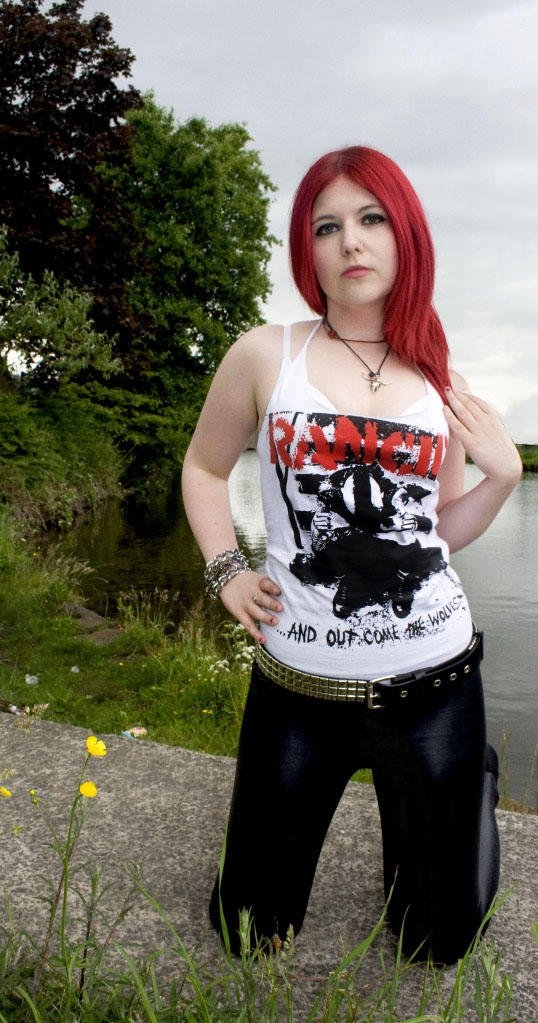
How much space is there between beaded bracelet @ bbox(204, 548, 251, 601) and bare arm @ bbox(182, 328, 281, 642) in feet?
0.07

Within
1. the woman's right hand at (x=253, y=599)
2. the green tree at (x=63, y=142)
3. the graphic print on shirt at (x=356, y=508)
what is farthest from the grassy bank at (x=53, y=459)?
the graphic print on shirt at (x=356, y=508)

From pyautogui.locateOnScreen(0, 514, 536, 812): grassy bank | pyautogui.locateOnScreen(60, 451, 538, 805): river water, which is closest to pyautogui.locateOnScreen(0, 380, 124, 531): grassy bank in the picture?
pyautogui.locateOnScreen(60, 451, 538, 805): river water

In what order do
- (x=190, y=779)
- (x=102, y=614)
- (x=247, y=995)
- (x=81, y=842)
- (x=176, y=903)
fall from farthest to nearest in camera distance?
(x=102, y=614) → (x=190, y=779) → (x=81, y=842) → (x=176, y=903) → (x=247, y=995)

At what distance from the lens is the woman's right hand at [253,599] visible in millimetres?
1923

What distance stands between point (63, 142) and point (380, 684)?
1735 centimetres

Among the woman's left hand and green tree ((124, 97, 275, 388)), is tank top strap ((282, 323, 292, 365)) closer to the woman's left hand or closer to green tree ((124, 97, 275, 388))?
the woman's left hand

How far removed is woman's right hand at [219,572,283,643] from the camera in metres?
1.92

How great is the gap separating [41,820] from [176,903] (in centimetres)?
68

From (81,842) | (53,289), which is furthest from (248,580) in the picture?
(53,289)

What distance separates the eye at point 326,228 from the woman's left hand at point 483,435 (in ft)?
1.58

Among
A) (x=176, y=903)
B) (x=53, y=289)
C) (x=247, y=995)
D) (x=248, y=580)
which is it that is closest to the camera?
(x=247, y=995)

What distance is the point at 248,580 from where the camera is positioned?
201 centimetres

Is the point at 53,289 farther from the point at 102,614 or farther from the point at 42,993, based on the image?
the point at 42,993

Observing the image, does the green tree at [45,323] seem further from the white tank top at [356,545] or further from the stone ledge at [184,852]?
the white tank top at [356,545]
